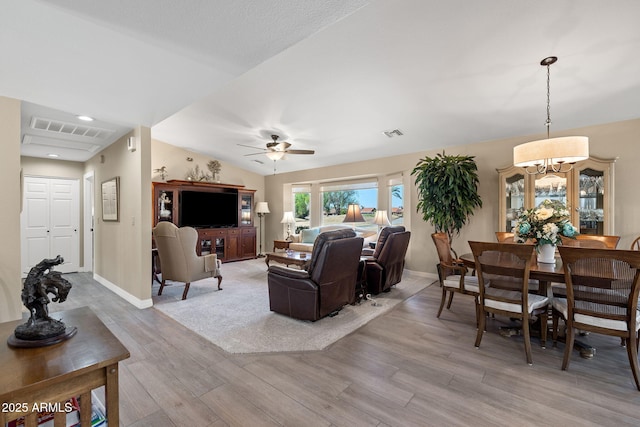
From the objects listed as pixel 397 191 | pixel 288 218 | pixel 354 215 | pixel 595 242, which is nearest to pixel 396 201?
pixel 397 191

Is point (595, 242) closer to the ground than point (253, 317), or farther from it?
farther from it

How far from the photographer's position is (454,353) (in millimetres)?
2434

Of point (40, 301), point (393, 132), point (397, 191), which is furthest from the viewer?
point (397, 191)

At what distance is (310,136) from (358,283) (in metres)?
2.76

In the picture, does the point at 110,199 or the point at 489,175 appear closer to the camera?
the point at 110,199

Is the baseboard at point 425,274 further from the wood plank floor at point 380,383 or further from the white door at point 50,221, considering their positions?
the white door at point 50,221

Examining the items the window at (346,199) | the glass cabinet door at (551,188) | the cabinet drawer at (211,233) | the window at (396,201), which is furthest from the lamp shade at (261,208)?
the glass cabinet door at (551,188)

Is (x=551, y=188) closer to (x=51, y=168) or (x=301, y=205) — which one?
(x=301, y=205)

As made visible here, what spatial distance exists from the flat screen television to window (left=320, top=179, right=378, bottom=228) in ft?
7.90

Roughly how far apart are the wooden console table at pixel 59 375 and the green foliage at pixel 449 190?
174 inches

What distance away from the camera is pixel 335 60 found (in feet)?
9.25

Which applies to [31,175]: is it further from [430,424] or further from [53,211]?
[430,424]

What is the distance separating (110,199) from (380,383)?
4.72 meters

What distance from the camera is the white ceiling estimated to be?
1790 millimetres
